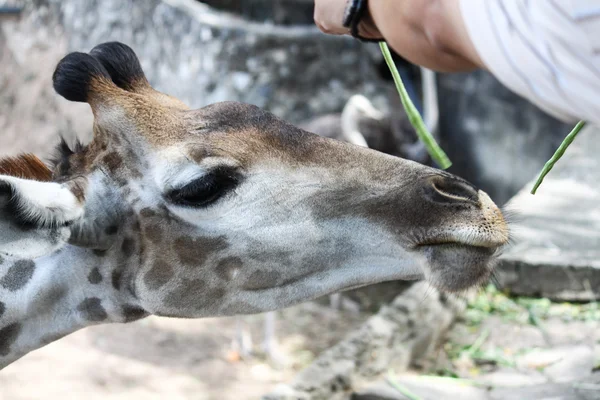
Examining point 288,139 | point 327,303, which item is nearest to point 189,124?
point 288,139

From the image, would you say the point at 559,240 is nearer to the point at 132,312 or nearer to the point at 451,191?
the point at 451,191

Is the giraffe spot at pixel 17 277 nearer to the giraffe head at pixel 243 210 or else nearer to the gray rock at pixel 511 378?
the giraffe head at pixel 243 210

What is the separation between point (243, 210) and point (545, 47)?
1.24 meters

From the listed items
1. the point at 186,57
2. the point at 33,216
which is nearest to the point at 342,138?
the point at 186,57

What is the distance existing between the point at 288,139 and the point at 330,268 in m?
0.42

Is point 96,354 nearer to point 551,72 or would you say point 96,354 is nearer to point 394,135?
point 394,135

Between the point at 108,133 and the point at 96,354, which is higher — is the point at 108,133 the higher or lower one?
the higher one

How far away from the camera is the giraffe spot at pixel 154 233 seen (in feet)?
7.38

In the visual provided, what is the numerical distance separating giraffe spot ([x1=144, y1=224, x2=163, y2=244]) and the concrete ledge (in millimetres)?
1609

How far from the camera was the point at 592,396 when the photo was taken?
3631 millimetres

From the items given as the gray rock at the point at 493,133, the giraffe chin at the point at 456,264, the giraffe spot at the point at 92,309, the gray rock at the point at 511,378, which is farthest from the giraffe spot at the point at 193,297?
the gray rock at the point at 493,133

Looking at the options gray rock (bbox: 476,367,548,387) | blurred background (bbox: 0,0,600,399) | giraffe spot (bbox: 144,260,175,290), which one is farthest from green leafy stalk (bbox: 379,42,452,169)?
gray rock (bbox: 476,367,548,387)

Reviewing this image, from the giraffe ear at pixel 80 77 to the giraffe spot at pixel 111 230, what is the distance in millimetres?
443

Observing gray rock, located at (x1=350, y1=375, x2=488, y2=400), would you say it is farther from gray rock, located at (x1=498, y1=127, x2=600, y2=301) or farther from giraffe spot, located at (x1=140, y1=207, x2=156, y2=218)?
giraffe spot, located at (x1=140, y1=207, x2=156, y2=218)
